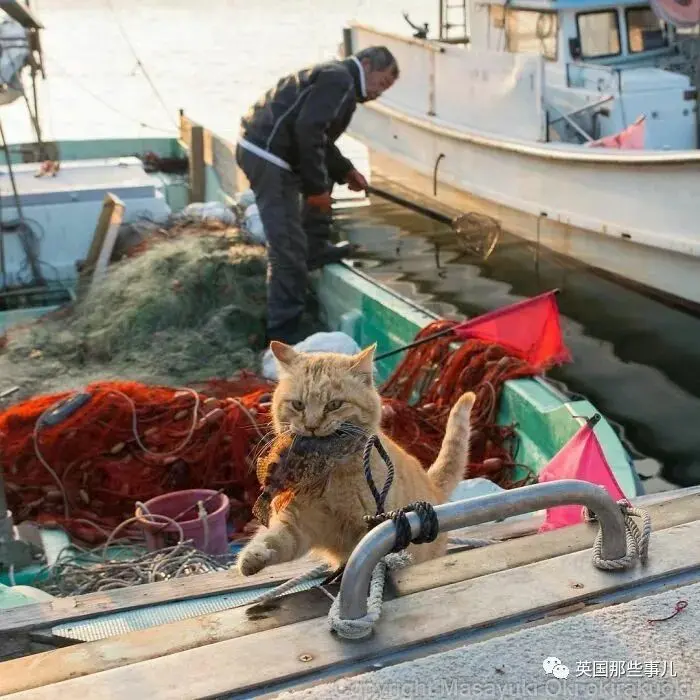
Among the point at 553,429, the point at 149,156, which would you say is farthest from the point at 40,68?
the point at 553,429

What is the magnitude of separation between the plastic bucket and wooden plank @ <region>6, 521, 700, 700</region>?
8.08ft

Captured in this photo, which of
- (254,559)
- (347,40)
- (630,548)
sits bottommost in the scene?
(254,559)

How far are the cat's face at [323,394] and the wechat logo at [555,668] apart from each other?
3.29ft

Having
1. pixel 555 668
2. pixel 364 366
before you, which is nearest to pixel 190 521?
pixel 364 366

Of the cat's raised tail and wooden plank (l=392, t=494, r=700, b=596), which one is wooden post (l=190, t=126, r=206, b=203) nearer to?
the cat's raised tail

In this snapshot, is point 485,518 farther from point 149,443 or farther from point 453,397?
point 453,397

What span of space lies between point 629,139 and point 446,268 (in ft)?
10.1

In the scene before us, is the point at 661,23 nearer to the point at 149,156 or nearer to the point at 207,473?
the point at 149,156

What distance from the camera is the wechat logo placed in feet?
5.39

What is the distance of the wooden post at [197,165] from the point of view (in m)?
12.0

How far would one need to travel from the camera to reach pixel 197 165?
12.2m

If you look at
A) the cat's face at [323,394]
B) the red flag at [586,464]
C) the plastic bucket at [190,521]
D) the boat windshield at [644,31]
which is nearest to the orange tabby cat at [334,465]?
the cat's face at [323,394]

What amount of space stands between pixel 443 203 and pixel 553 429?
9308mm

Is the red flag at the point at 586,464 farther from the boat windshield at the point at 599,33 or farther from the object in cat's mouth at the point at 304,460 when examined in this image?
the boat windshield at the point at 599,33
